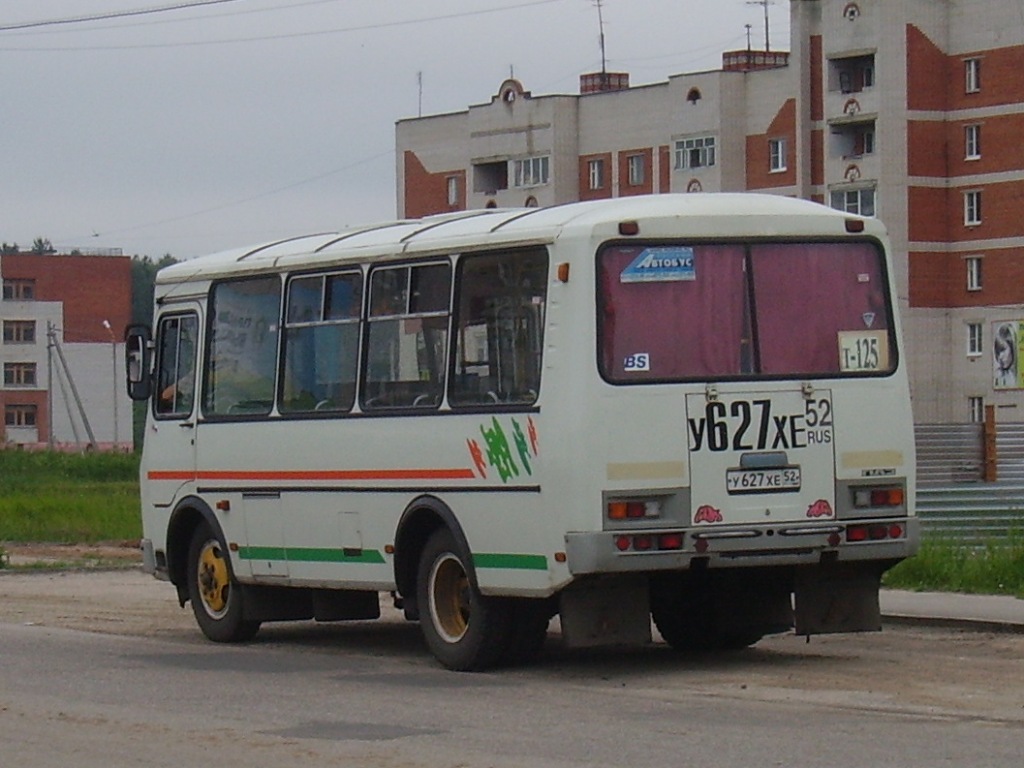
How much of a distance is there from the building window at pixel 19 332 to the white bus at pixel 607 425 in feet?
398

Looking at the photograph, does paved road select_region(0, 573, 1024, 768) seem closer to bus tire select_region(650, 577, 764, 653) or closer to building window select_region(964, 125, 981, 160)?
bus tire select_region(650, 577, 764, 653)

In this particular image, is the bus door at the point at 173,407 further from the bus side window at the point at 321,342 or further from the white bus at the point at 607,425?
the white bus at the point at 607,425

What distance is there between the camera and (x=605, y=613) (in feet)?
48.2

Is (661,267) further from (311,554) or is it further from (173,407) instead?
(173,407)

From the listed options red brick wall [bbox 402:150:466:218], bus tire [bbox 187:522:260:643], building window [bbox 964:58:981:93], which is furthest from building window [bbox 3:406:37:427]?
bus tire [bbox 187:522:260:643]

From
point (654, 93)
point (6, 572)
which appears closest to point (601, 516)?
point (6, 572)

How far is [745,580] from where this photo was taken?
15609mm

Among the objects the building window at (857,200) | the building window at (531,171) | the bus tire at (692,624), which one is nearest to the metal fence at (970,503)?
the bus tire at (692,624)

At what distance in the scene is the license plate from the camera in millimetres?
14508

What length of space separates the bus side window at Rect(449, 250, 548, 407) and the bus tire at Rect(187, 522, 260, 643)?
140 inches

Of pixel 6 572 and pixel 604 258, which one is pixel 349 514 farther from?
pixel 6 572

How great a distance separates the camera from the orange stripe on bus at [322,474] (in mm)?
15461

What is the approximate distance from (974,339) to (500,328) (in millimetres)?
73750

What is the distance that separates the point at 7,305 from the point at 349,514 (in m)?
122
